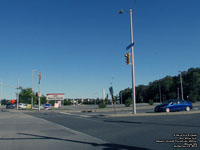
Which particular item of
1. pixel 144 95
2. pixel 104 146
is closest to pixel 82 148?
pixel 104 146

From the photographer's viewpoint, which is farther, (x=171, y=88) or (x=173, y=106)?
(x=171, y=88)

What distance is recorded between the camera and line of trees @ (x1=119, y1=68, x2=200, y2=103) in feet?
294

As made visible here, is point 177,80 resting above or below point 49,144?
above

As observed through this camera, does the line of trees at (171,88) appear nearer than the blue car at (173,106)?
No

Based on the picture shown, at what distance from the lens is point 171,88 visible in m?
103

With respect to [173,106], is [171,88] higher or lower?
higher

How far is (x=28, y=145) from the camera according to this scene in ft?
26.6

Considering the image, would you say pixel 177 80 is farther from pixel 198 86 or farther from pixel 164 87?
pixel 198 86

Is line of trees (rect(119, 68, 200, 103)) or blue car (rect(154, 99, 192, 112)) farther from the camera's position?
line of trees (rect(119, 68, 200, 103))

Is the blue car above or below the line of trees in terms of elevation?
below

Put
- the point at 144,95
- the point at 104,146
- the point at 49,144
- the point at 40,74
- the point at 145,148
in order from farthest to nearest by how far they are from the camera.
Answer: the point at 144,95
the point at 40,74
the point at 49,144
the point at 104,146
the point at 145,148

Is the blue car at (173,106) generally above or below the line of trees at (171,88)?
below

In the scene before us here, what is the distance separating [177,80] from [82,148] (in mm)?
101916

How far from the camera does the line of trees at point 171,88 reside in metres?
89.7
